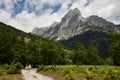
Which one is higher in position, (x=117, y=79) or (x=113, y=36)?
(x=113, y=36)

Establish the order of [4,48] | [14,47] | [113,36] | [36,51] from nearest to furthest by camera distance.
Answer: [113,36] < [4,48] < [14,47] < [36,51]

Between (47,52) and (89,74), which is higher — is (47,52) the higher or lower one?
the higher one

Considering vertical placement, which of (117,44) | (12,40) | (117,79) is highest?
(12,40)

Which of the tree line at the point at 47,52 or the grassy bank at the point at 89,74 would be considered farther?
the tree line at the point at 47,52

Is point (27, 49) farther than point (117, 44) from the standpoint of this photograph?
Yes

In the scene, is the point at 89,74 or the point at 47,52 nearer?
the point at 89,74

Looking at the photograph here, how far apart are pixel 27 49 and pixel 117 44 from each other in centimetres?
6496

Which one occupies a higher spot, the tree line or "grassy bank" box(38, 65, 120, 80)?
the tree line

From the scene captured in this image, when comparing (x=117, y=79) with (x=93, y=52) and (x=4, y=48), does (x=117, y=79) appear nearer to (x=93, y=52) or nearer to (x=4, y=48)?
(x=93, y=52)

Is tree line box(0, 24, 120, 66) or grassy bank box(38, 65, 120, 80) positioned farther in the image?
tree line box(0, 24, 120, 66)

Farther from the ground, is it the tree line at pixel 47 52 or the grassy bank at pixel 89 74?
the tree line at pixel 47 52

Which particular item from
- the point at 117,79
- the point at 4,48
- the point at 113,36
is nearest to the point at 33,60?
the point at 4,48

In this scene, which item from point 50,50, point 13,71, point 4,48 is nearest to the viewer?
point 13,71

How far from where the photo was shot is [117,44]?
69.3 metres
